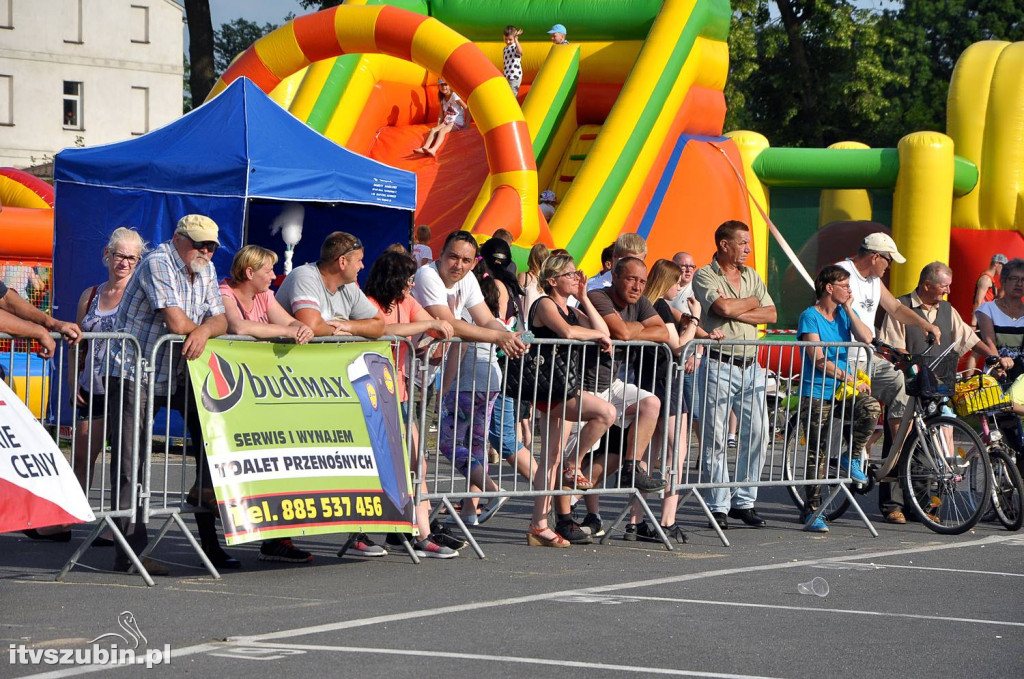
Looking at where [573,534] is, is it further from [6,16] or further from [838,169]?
[6,16]

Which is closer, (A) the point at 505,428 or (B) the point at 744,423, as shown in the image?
(A) the point at 505,428

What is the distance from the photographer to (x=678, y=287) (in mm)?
11344

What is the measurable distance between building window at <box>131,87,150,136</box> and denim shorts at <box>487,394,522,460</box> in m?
53.9

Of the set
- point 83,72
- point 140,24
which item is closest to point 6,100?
point 83,72

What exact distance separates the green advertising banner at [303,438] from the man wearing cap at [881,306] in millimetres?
3865

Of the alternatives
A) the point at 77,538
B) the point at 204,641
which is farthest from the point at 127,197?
the point at 204,641

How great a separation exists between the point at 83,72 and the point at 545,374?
54078 mm

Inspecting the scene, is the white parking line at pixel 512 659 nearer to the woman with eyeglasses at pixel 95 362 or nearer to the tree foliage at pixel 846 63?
the woman with eyeglasses at pixel 95 362

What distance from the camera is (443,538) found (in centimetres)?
833

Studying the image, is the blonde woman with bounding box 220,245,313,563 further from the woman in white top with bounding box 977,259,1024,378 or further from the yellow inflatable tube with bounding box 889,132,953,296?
the yellow inflatable tube with bounding box 889,132,953,296

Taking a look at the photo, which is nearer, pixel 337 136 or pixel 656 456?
pixel 656 456

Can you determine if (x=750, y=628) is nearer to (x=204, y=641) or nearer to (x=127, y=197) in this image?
(x=204, y=641)

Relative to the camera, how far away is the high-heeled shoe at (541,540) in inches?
346

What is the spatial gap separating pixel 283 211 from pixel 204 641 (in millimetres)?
9085
